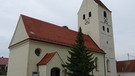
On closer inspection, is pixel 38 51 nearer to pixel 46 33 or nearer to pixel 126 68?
pixel 46 33

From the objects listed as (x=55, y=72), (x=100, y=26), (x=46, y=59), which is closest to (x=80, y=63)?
(x=46, y=59)

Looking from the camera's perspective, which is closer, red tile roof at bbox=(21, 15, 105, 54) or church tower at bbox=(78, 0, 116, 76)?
red tile roof at bbox=(21, 15, 105, 54)

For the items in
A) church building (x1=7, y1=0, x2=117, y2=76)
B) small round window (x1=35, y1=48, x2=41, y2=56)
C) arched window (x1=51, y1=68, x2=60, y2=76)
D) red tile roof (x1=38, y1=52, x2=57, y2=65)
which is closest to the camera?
red tile roof (x1=38, y1=52, x2=57, y2=65)

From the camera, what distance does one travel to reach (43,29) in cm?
2295

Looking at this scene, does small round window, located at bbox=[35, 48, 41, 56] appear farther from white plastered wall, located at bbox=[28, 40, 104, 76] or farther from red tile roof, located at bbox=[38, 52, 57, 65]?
red tile roof, located at bbox=[38, 52, 57, 65]

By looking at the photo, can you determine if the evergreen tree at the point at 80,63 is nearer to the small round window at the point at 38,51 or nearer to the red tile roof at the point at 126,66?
the small round window at the point at 38,51

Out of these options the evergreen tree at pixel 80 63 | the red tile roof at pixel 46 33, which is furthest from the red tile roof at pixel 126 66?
the evergreen tree at pixel 80 63

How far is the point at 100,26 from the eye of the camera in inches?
1200

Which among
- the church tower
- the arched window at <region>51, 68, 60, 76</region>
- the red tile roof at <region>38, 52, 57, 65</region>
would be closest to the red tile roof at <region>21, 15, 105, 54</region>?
the red tile roof at <region>38, 52, 57, 65</region>

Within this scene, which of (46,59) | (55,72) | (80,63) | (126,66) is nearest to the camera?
(80,63)

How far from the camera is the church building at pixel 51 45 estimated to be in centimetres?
1922

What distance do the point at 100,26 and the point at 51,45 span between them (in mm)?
12112

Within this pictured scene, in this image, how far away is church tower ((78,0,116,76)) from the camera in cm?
2992

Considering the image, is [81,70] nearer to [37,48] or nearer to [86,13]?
[37,48]
